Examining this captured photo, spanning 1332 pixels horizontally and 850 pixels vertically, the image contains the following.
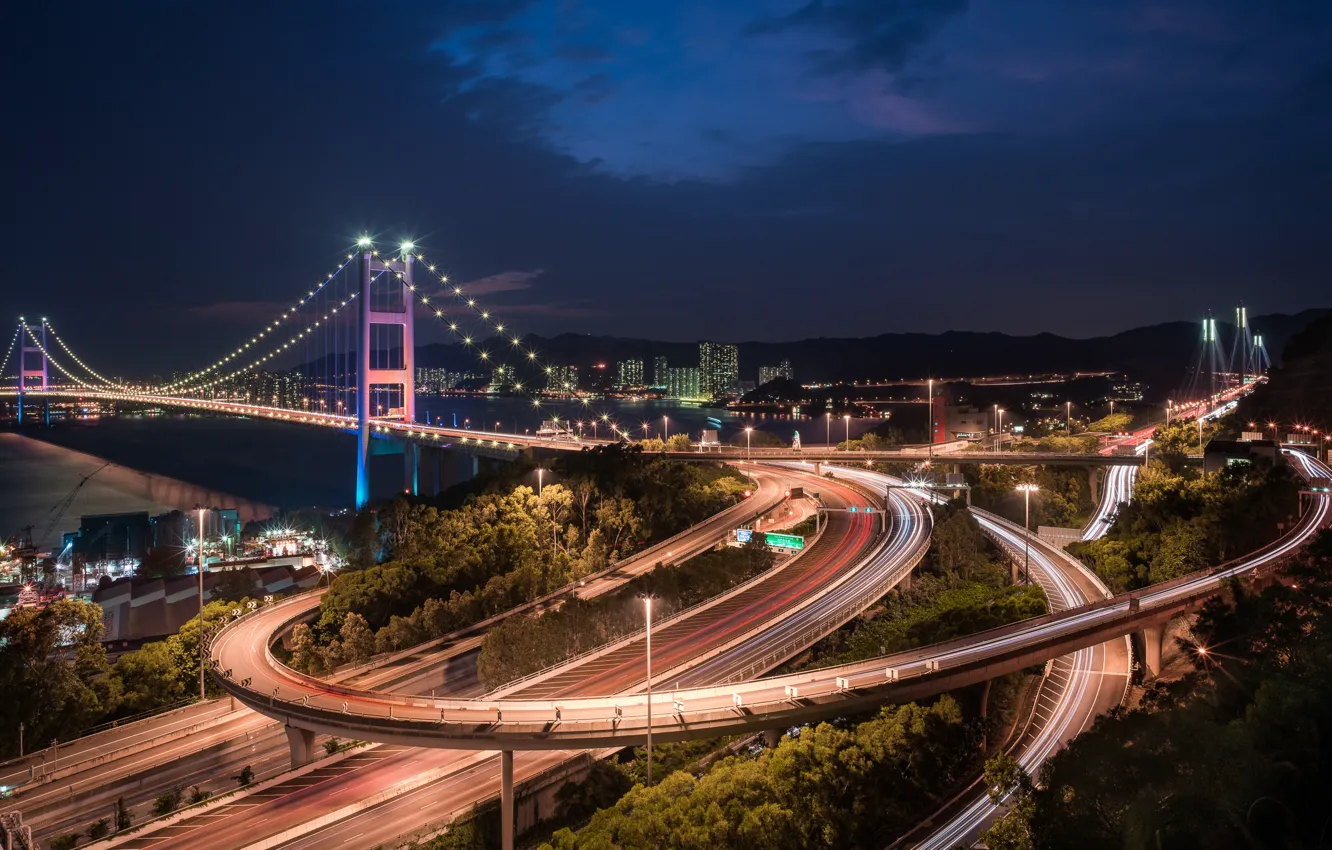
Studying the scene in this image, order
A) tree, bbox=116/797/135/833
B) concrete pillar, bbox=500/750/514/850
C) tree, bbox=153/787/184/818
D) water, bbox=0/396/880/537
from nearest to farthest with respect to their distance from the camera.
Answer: concrete pillar, bbox=500/750/514/850 → tree, bbox=116/797/135/833 → tree, bbox=153/787/184/818 → water, bbox=0/396/880/537

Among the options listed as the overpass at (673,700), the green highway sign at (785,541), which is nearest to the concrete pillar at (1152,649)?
the overpass at (673,700)

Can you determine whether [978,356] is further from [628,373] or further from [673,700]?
[673,700]

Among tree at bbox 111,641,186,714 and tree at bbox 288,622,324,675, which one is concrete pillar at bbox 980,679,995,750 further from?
tree at bbox 111,641,186,714

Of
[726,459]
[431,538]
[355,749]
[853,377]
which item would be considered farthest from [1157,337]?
[355,749]

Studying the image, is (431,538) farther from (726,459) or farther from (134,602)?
(726,459)

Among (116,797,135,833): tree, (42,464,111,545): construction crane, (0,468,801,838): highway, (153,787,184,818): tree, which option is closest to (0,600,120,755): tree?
(0,468,801,838): highway

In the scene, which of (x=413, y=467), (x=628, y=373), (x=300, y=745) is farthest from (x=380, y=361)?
(x=628, y=373)
